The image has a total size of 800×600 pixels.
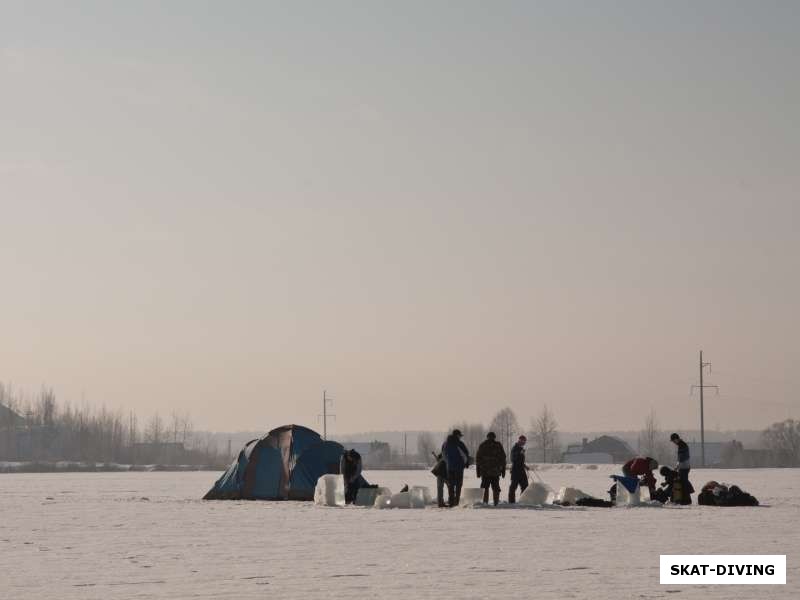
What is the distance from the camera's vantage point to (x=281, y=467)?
3762 cm

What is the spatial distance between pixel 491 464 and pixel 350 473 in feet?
12.9

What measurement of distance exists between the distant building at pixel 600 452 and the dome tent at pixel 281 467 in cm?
14100

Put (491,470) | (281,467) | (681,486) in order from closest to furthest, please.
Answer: (491,470), (681,486), (281,467)

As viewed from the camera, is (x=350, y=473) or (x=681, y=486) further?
(x=350, y=473)

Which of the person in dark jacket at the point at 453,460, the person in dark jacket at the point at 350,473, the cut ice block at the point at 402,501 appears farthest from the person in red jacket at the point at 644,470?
the person in dark jacket at the point at 350,473

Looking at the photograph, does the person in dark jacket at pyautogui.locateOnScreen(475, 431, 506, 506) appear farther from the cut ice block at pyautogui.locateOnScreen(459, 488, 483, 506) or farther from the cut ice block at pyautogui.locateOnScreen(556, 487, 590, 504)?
the cut ice block at pyautogui.locateOnScreen(556, 487, 590, 504)

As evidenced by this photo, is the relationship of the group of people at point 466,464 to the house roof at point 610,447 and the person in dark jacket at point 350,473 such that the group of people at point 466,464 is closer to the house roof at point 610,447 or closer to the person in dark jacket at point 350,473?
the person in dark jacket at point 350,473

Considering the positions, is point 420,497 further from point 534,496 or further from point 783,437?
point 783,437

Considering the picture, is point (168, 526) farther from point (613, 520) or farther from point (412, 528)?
point (613, 520)

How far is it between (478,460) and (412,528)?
24.3ft

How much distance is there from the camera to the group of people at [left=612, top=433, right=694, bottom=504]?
33.5m

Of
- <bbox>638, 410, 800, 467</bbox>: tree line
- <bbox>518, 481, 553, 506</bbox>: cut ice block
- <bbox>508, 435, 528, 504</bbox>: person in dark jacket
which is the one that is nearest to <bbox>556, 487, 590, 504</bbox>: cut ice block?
<bbox>518, 481, 553, 506</bbox>: cut ice block

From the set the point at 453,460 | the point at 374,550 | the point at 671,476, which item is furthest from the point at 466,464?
the point at 374,550

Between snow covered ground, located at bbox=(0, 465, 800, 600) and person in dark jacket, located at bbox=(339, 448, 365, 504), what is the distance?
162 cm
